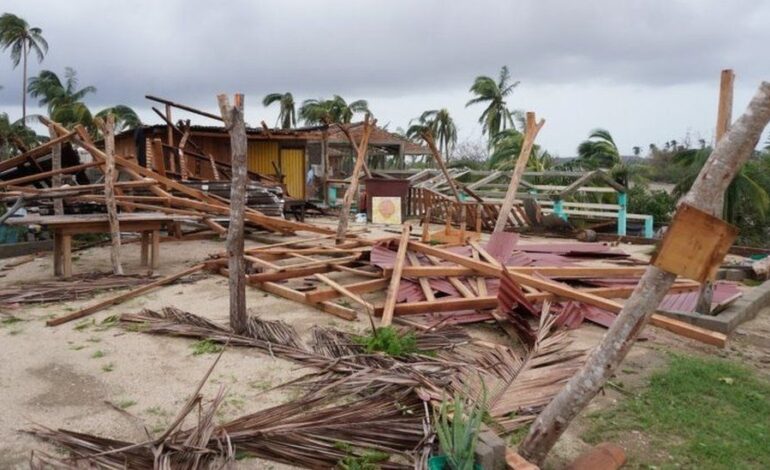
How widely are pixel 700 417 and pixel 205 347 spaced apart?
12.7 feet

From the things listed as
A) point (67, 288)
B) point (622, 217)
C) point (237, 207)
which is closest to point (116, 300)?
point (67, 288)

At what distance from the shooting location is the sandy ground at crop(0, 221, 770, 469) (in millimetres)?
3861

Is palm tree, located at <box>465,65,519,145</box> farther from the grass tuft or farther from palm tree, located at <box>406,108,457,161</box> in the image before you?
the grass tuft

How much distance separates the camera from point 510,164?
71.0 ft

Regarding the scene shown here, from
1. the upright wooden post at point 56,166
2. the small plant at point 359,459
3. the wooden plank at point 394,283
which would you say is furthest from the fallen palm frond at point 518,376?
the upright wooden post at point 56,166

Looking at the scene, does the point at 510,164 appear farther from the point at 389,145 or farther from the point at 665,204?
Answer: the point at 389,145

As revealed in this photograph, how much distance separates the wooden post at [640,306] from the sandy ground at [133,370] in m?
0.40

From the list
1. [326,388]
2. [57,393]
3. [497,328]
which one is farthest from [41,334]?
[497,328]

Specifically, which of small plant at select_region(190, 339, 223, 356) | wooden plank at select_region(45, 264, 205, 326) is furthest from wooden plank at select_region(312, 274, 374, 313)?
wooden plank at select_region(45, 264, 205, 326)

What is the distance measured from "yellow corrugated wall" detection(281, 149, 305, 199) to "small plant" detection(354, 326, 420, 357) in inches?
611

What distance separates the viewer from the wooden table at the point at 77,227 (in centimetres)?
794

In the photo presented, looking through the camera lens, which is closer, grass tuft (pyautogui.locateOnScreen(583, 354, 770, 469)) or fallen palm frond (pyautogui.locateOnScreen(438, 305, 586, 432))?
grass tuft (pyautogui.locateOnScreen(583, 354, 770, 469))

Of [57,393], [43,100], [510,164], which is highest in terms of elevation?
[43,100]

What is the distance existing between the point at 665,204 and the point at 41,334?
1653 cm
